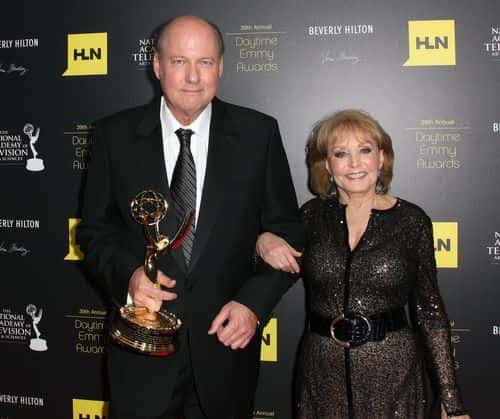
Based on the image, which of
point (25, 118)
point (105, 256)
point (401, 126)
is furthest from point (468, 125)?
point (25, 118)

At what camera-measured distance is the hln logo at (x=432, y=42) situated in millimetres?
2701

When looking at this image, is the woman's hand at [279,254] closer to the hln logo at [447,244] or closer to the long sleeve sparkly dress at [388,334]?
the long sleeve sparkly dress at [388,334]

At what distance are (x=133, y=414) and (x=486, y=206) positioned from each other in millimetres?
1975

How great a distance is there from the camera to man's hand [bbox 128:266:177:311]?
149 centimetres

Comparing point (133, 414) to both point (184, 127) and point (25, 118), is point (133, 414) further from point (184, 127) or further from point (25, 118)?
point (25, 118)

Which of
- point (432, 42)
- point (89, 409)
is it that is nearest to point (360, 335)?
point (432, 42)

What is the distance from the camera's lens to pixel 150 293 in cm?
149

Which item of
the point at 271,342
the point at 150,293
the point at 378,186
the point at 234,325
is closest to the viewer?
the point at 150,293

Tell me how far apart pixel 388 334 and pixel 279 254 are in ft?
1.60

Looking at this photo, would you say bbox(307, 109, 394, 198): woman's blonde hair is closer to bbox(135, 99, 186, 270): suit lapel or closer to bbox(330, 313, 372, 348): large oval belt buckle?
bbox(330, 313, 372, 348): large oval belt buckle

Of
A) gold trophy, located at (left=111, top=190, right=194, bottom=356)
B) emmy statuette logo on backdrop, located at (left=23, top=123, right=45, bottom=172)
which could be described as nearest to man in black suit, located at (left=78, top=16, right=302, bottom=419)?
gold trophy, located at (left=111, top=190, right=194, bottom=356)

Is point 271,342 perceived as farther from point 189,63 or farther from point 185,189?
point 189,63

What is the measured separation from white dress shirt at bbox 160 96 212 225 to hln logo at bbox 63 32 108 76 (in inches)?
49.7

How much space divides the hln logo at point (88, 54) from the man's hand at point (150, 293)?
1.78 metres
